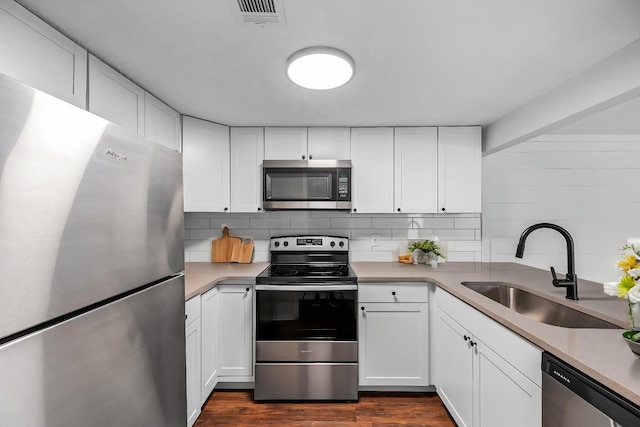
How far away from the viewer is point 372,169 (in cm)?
277

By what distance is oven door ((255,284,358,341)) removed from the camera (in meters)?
2.34

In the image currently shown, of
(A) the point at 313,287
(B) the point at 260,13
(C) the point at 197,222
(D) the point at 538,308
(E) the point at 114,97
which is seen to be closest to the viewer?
(B) the point at 260,13

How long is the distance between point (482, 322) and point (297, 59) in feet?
5.21

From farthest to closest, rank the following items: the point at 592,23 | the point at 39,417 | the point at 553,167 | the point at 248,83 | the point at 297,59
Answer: the point at 553,167 → the point at 248,83 → the point at 297,59 → the point at 592,23 → the point at 39,417

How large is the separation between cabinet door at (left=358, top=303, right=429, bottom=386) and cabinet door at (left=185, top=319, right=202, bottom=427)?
3.72 ft

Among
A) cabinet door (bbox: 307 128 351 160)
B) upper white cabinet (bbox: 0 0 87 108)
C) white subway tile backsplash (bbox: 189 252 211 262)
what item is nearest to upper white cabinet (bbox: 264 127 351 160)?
cabinet door (bbox: 307 128 351 160)

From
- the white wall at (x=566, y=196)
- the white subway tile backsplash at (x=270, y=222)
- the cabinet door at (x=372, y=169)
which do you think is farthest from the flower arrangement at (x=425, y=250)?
the white subway tile backsplash at (x=270, y=222)

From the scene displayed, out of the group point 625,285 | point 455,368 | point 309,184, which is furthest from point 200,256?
point 625,285

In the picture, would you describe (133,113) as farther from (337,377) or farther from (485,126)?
(485,126)

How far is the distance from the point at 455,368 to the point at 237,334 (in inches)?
60.7

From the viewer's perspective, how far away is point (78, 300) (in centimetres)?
75

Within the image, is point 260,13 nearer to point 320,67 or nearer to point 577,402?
point 320,67

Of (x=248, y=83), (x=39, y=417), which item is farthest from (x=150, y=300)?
(x=248, y=83)

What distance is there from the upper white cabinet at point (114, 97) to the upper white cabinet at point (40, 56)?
0.06 meters
